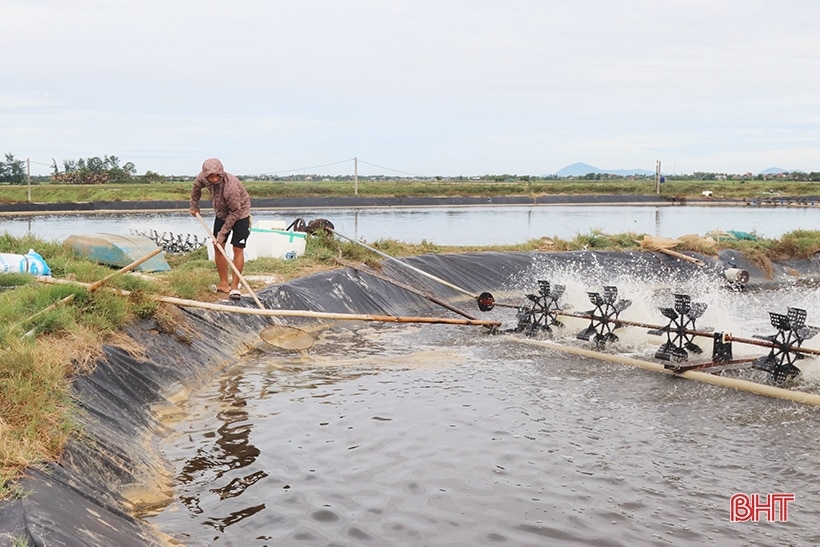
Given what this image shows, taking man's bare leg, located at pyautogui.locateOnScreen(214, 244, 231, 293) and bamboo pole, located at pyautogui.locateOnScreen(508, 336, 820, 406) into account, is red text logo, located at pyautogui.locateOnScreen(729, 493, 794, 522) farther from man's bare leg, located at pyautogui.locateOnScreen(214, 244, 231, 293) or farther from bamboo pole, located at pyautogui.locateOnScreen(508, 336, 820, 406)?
man's bare leg, located at pyautogui.locateOnScreen(214, 244, 231, 293)

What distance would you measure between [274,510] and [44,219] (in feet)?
111

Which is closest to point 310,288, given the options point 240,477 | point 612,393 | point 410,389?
point 410,389

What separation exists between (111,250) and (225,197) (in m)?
4.26

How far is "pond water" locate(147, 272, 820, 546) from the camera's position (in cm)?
552

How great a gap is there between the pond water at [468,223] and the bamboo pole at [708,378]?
12.6m

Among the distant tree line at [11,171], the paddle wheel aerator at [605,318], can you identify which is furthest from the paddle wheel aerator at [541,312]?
the distant tree line at [11,171]

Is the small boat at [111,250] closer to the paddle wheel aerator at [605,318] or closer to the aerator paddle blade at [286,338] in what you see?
the aerator paddle blade at [286,338]

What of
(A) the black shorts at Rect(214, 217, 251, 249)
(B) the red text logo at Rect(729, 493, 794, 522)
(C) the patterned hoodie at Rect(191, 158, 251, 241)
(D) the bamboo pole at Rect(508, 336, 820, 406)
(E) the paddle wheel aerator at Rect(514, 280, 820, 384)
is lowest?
(B) the red text logo at Rect(729, 493, 794, 522)

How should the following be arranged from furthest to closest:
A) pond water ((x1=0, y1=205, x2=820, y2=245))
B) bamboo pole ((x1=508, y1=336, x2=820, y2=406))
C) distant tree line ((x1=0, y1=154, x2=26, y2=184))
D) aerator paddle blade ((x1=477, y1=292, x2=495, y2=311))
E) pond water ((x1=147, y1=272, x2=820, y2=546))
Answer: distant tree line ((x1=0, y1=154, x2=26, y2=184))
pond water ((x1=0, y1=205, x2=820, y2=245))
aerator paddle blade ((x1=477, y1=292, x2=495, y2=311))
bamboo pole ((x1=508, y1=336, x2=820, y2=406))
pond water ((x1=147, y1=272, x2=820, y2=546))

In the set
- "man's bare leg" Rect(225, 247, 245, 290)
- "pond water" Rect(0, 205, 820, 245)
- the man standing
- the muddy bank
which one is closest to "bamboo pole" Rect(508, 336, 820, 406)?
the muddy bank

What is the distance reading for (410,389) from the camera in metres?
9.13

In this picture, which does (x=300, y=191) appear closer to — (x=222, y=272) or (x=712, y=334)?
(x=222, y=272)

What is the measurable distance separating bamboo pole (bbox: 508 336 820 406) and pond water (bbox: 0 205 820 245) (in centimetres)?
1258

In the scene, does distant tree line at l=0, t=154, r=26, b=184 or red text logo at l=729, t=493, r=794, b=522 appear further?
distant tree line at l=0, t=154, r=26, b=184
